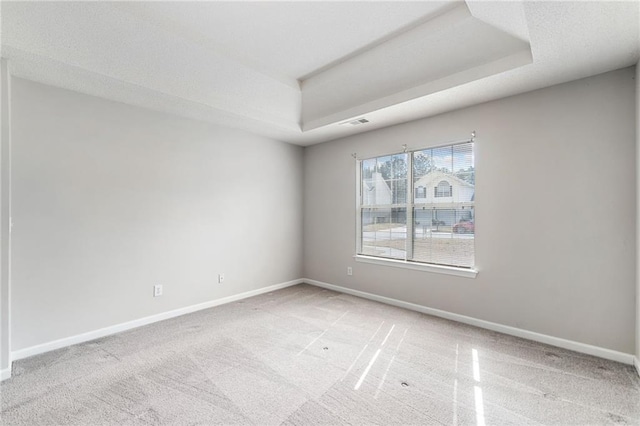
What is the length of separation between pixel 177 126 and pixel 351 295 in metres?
3.39

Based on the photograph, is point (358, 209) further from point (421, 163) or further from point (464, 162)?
point (464, 162)

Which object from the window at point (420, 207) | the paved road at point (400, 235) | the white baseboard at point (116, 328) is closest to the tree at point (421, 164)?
the window at point (420, 207)

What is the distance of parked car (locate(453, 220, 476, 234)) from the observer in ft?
10.6

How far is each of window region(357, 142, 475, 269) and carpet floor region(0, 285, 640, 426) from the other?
0.94 metres

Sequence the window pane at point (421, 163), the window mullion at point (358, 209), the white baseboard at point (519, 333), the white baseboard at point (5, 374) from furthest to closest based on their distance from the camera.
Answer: the window mullion at point (358, 209) < the window pane at point (421, 163) < the white baseboard at point (519, 333) < the white baseboard at point (5, 374)

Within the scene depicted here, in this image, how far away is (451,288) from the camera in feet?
10.9

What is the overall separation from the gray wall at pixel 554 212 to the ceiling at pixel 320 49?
0.25 metres

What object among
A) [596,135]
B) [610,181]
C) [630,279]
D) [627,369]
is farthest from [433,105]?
[627,369]

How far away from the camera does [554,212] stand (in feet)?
8.79

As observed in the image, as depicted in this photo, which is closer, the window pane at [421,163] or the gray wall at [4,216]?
the gray wall at [4,216]

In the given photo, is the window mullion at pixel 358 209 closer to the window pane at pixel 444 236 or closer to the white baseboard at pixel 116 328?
the window pane at pixel 444 236

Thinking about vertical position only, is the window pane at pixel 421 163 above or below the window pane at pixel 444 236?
above

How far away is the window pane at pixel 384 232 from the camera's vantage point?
3.91 metres

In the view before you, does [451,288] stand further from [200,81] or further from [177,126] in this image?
[177,126]
